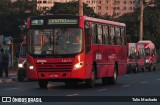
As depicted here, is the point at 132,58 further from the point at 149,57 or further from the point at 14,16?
the point at 14,16

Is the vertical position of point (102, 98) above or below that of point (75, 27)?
below

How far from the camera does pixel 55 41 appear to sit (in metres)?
27.5

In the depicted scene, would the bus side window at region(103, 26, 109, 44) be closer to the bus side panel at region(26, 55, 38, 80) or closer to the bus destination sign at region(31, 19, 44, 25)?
the bus destination sign at region(31, 19, 44, 25)

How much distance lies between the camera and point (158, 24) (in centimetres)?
9619

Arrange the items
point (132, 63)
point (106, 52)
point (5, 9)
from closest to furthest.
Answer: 1. point (106, 52)
2. point (132, 63)
3. point (5, 9)

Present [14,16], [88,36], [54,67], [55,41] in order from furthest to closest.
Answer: [14,16] < [88,36] < [55,41] < [54,67]

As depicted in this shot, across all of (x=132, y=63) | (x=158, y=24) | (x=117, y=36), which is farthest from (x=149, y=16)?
(x=117, y=36)

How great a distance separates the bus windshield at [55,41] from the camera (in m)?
27.3

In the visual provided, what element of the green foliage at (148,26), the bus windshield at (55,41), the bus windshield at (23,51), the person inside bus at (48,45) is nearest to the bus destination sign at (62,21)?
the bus windshield at (55,41)

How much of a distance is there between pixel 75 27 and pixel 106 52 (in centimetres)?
412

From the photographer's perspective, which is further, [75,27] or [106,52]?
[106,52]

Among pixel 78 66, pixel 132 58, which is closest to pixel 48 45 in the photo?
pixel 78 66

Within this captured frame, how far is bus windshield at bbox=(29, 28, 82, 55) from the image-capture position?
2730cm

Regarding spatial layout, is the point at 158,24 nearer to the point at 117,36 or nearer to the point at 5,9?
the point at 5,9
